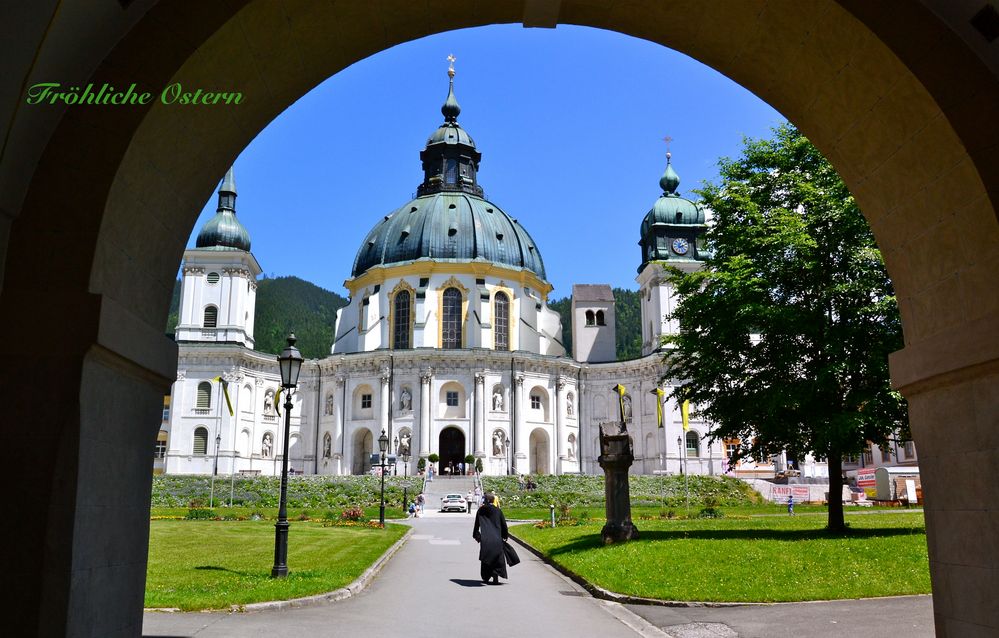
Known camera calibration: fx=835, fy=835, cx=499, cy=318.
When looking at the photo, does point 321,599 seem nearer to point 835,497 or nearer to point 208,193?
point 208,193

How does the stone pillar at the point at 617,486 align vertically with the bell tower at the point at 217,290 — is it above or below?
below

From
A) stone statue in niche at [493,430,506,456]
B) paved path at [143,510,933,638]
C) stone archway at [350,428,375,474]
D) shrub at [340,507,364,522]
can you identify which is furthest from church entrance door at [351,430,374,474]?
paved path at [143,510,933,638]

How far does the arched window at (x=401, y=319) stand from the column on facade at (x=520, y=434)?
11178 mm

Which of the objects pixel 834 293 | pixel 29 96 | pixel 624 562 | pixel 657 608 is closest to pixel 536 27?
pixel 29 96

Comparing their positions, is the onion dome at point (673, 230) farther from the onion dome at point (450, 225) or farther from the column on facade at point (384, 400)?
the column on facade at point (384, 400)

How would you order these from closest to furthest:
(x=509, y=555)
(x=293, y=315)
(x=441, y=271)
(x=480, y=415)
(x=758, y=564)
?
(x=758, y=564)
(x=509, y=555)
(x=480, y=415)
(x=441, y=271)
(x=293, y=315)

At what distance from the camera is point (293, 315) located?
133750 millimetres

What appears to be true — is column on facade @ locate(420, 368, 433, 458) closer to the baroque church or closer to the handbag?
the baroque church

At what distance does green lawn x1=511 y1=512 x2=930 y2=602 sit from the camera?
13.9 m

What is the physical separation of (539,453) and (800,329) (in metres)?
57.6

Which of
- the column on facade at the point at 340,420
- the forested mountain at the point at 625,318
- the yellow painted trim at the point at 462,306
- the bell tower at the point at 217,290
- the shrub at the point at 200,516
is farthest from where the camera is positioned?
the forested mountain at the point at 625,318

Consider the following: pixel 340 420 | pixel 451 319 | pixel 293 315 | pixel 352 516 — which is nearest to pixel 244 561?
pixel 352 516

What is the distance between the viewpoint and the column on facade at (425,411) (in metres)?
73.3

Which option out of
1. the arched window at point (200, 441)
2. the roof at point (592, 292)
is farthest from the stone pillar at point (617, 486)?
the roof at point (592, 292)
